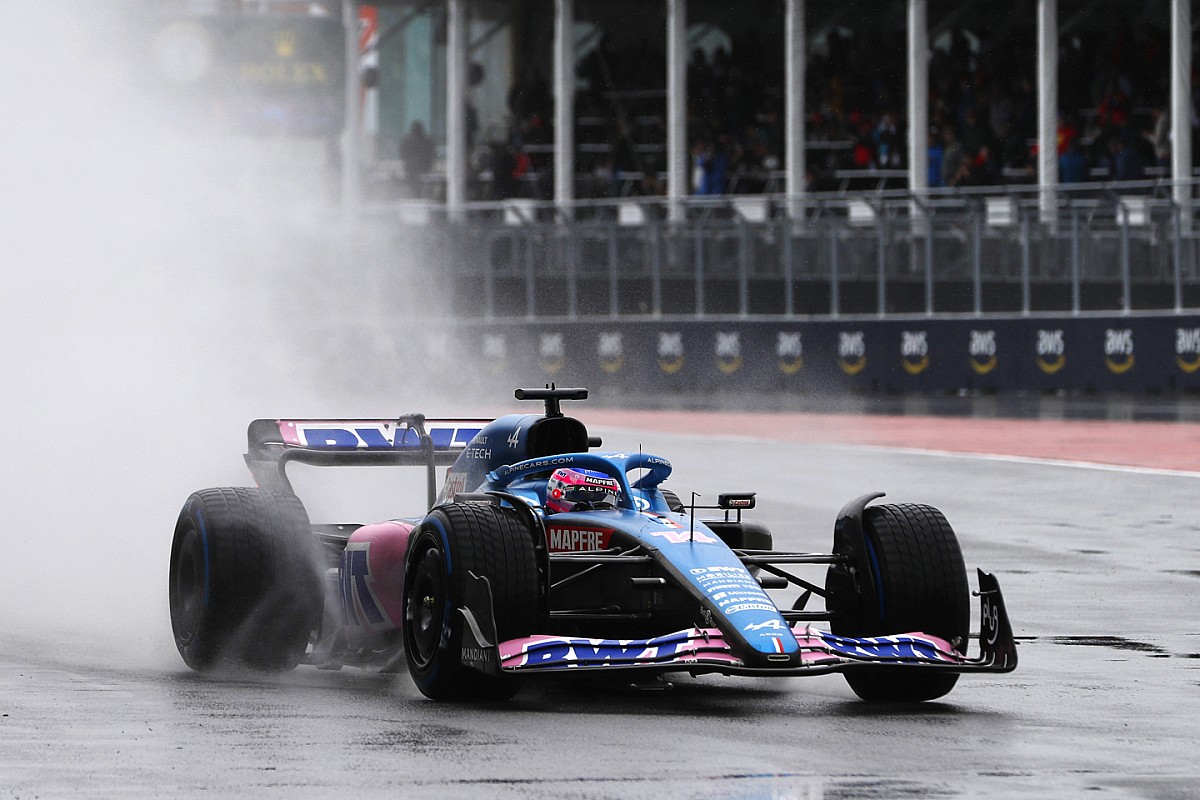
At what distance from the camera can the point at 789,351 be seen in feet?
91.5

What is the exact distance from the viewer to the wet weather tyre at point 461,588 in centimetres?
703

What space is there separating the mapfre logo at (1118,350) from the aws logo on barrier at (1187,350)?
0.53 metres

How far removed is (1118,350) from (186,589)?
1853 centimetres

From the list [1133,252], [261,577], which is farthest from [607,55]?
[261,577]

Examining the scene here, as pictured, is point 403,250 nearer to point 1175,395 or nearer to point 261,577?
point 1175,395

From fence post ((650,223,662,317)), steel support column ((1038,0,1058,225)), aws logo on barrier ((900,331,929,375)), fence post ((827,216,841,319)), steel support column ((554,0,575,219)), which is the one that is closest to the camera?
aws logo on barrier ((900,331,929,375))

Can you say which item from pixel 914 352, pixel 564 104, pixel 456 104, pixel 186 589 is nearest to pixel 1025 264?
pixel 914 352

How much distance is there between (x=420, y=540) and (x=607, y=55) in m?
29.3

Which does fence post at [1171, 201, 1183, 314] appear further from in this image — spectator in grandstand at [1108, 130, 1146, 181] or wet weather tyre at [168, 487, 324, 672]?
wet weather tyre at [168, 487, 324, 672]

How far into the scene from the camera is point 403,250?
3027cm

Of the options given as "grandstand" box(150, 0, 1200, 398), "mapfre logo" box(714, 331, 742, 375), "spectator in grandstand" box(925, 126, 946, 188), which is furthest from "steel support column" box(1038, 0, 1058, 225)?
"mapfre logo" box(714, 331, 742, 375)

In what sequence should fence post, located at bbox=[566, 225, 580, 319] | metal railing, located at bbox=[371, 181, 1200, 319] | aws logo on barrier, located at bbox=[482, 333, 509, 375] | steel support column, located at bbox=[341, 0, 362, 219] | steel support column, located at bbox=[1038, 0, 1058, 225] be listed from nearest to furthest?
metal railing, located at bbox=[371, 181, 1200, 319] < fence post, located at bbox=[566, 225, 580, 319] < aws logo on barrier, located at bbox=[482, 333, 509, 375] < steel support column, located at bbox=[1038, 0, 1058, 225] < steel support column, located at bbox=[341, 0, 362, 219]

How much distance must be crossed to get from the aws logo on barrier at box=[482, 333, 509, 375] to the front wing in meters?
22.0

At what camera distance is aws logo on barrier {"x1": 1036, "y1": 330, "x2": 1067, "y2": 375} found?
25.7m
